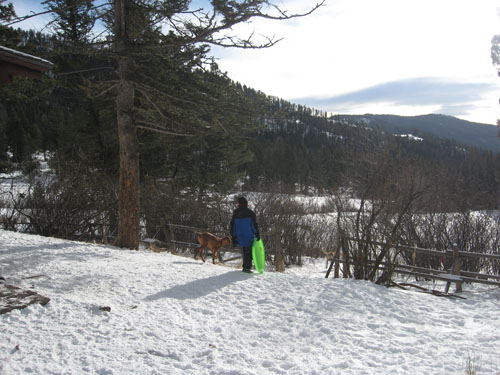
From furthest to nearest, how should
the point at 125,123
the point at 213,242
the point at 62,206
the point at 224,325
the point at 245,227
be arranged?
the point at 62,206
the point at 125,123
the point at 213,242
the point at 245,227
the point at 224,325

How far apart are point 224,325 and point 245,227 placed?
316 centimetres

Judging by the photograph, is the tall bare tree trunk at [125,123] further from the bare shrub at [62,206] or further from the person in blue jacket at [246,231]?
the bare shrub at [62,206]

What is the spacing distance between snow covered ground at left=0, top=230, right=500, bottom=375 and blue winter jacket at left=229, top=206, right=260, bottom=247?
0.82 m

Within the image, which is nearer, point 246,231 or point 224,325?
point 224,325

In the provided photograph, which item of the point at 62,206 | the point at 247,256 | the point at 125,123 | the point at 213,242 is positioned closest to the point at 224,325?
the point at 247,256

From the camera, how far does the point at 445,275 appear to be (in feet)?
29.3

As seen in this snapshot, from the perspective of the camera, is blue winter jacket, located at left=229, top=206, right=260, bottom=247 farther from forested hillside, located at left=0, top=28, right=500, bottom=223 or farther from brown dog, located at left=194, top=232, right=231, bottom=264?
forested hillside, located at left=0, top=28, right=500, bottom=223

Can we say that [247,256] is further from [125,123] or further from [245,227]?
[125,123]

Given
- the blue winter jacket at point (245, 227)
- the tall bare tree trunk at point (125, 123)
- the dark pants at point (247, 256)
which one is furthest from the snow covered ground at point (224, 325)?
the tall bare tree trunk at point (125, 123)

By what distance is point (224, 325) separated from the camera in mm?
5125

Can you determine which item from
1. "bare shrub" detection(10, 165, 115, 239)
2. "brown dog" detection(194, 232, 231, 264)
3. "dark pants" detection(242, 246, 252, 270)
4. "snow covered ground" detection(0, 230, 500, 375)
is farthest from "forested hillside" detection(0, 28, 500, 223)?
"snow covered ground" detection(0, 230, 500, 375)

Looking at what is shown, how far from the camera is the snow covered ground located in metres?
3.95

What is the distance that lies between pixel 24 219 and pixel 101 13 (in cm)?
813

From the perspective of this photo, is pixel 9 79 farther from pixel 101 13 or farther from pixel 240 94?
pixel 240 94
